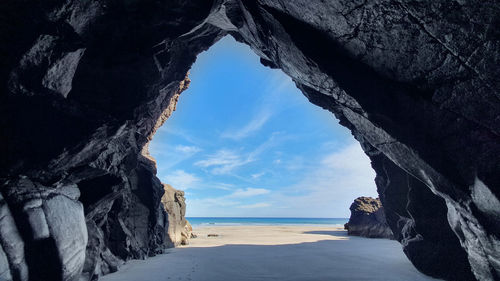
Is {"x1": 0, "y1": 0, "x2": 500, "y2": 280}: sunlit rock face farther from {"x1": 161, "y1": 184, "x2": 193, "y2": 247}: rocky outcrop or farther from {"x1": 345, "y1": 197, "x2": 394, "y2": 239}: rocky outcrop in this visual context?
{"x1": 345, "y1": 197, "x2": 394, "y2": 239}: rocky outcrop


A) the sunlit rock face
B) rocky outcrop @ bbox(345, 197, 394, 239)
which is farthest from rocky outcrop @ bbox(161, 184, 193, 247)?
rocky outcrop @ bbox(345, 197, 394, 239)

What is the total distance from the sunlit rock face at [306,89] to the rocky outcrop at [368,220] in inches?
596

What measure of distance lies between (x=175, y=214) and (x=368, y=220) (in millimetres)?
20189

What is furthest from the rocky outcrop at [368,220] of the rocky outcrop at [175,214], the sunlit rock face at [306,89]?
the rocky outcrop at [175,214]

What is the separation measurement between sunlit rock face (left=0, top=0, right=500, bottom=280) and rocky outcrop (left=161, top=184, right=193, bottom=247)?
810 centimetres

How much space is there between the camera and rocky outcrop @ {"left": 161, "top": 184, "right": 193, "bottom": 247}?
1786 centimetres

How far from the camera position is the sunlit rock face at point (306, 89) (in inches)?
197

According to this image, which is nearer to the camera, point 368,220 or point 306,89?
point 306,89

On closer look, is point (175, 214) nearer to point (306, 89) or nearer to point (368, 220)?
point (306, 89)

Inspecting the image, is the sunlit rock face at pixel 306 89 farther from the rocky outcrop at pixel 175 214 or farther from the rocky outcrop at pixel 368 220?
the rocky outcrop at pixel 368 220

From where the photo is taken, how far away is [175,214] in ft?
64.4

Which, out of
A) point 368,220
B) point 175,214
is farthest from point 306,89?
point 368,220

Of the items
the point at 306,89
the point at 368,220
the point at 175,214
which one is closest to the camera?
the point at 306,89

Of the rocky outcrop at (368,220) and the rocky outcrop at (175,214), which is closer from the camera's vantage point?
the rocky outcrop at (175,214)
